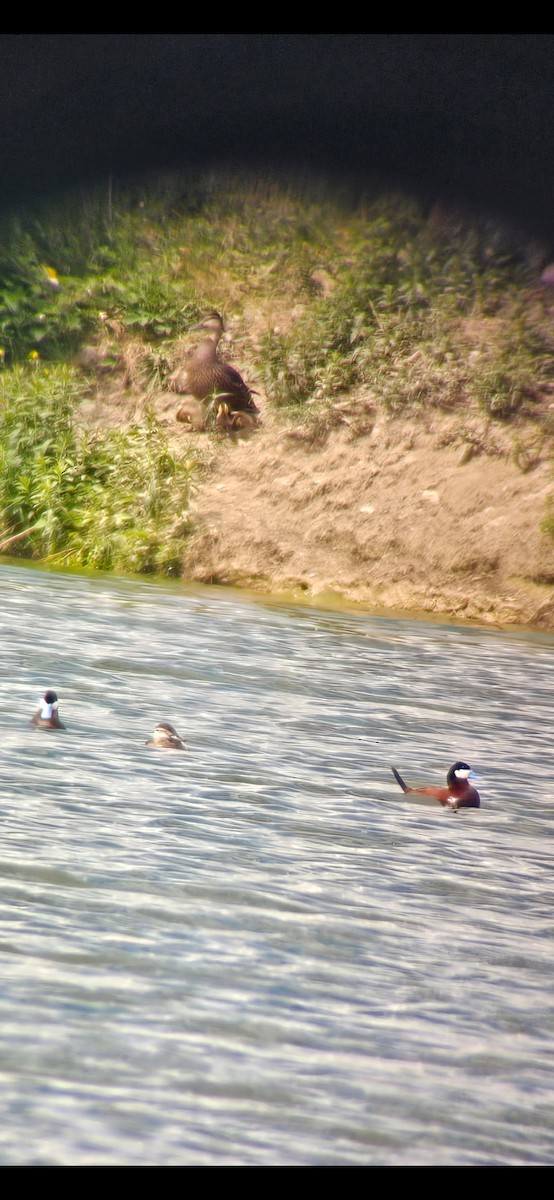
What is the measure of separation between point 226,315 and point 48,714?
9714 millimetres

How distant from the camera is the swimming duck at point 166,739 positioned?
6539mm

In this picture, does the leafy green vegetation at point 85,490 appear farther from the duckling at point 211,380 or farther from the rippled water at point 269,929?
the rippled water at point 269,929

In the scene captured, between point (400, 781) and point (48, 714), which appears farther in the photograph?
point (48, 714)

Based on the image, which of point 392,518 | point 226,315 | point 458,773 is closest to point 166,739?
point 458,773

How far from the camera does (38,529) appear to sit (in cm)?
1418

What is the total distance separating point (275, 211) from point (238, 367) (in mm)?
1959

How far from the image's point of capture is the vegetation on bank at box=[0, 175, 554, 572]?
13.8 m

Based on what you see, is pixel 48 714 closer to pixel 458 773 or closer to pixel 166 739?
pixel 166 739

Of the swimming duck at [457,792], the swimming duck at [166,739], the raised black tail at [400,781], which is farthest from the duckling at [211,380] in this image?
the swimming duck at [457,792]

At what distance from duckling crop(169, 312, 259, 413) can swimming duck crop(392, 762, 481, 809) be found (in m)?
9.02

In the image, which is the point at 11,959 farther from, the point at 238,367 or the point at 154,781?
the point at 238,367

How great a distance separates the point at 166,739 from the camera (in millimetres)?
6551

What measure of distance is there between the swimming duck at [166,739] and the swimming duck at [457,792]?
1.14 m
